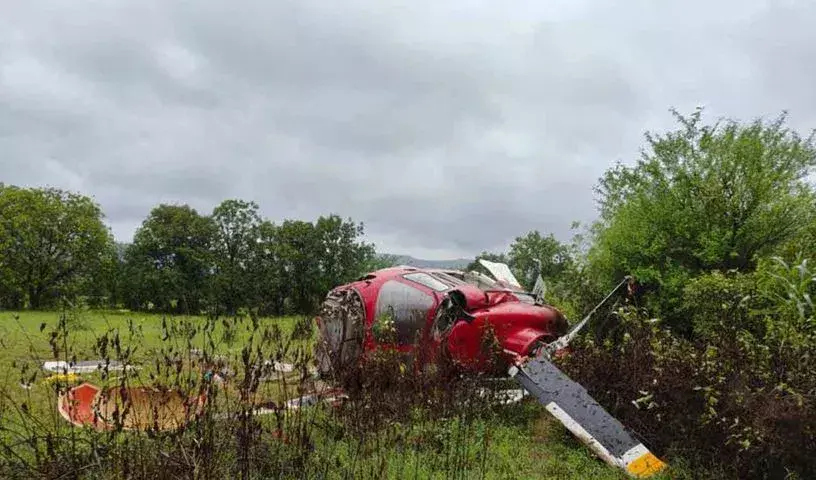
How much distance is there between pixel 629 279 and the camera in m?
11.1

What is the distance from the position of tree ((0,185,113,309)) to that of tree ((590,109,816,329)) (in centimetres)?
3332

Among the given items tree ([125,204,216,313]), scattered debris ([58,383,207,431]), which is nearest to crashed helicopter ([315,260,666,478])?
scattered debris ([58,383,207,431])

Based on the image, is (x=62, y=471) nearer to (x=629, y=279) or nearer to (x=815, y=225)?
(x=629, y=279)

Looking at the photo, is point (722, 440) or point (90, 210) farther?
point (90, 210)

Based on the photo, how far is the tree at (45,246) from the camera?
34562 mm

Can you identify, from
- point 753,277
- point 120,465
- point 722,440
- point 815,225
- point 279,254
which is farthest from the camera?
point 279,254

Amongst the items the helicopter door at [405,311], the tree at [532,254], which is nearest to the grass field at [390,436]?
the helicopter door at [405,311]

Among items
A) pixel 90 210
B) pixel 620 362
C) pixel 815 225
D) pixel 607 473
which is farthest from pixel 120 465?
pixel 90 210

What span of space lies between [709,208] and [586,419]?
6.01m

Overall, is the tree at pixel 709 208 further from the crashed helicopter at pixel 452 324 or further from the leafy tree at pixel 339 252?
the leafy tree at pixel 339 252

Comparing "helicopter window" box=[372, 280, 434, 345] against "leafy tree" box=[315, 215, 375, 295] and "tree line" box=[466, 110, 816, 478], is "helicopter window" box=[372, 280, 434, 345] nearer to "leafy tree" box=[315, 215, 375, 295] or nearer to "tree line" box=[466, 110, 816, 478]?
"tree line" box=[466, 110, 816, 478]

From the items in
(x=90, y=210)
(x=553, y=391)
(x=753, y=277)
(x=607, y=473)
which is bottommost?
(x=607, y=473)

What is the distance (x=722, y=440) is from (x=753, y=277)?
328 cm

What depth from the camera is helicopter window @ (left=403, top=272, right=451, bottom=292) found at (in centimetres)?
995
